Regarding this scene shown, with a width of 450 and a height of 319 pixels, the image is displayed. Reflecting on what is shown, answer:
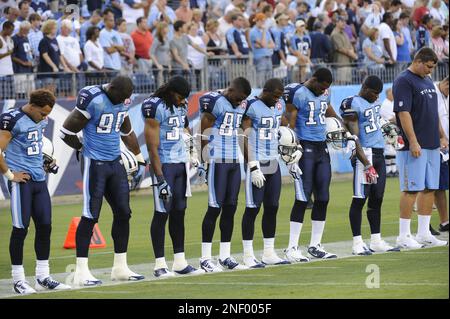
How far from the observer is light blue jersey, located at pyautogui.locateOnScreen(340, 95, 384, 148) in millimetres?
13500

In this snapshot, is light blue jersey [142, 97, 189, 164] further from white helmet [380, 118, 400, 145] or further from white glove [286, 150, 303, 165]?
white helmet [380, 118, 400, 145]

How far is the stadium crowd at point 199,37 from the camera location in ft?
67.4

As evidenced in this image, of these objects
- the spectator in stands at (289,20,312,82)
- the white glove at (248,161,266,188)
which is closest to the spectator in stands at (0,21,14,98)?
the spectator in stands at (289,20,312,82)

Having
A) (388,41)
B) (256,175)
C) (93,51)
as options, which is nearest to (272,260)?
(256,175)

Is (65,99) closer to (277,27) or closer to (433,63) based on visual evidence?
(277,27)

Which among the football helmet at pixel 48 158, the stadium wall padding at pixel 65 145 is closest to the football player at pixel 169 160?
the football helmet at pixel 48 158

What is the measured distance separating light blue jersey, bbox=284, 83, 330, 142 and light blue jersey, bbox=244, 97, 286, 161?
16.7 inches

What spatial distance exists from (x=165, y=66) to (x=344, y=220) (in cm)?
652

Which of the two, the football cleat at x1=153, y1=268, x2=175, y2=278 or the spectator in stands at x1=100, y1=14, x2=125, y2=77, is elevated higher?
the spectator in stands at x1=100, y1=14, x2=125, y2=77

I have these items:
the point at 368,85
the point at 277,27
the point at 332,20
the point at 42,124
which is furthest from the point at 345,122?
the point at 332,20

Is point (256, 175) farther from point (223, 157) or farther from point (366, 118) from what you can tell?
point (366, 118)

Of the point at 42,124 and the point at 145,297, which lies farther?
the point at 42,124

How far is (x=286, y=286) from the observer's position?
10.5 metres

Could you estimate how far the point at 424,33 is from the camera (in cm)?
2723
